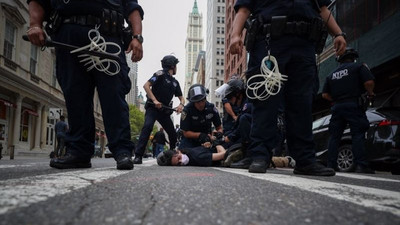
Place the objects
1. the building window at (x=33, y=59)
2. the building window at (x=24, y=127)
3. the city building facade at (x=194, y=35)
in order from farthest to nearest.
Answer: the city building facade at (x=194, y=35) < the building window at (x=33, y=59) < the building window at (x=24, y=127)

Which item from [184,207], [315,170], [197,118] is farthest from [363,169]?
[184,207]

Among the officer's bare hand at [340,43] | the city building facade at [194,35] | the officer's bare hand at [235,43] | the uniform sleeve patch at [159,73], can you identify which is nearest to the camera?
the officer's bare hand at [235,43]

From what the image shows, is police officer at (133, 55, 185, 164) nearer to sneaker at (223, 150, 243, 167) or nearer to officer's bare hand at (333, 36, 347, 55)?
sneaker at (223, 150, 243, 167)

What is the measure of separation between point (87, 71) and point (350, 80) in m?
3.90

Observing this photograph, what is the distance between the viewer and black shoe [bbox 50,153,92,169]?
2.81 meters

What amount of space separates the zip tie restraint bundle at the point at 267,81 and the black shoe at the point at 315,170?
729 millimetres

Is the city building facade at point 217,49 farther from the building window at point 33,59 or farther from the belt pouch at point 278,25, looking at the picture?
the belt pouch at point 278,25

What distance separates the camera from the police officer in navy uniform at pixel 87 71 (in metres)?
2.75

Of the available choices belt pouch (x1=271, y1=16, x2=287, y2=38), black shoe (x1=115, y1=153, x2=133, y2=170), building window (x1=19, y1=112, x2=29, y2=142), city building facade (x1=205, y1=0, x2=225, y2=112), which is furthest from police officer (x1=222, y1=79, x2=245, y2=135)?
city building facade (x1=205, y1=0, x2=225, y2=112)

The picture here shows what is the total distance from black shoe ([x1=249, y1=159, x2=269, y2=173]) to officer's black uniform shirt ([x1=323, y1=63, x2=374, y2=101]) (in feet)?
9.02

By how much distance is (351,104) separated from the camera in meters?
4.86

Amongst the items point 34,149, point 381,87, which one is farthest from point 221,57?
point 381,87

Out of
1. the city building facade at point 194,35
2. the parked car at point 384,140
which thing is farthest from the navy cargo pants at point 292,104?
the city building facade at point 194,35

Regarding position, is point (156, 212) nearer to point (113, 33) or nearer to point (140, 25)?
point (113, 33)
